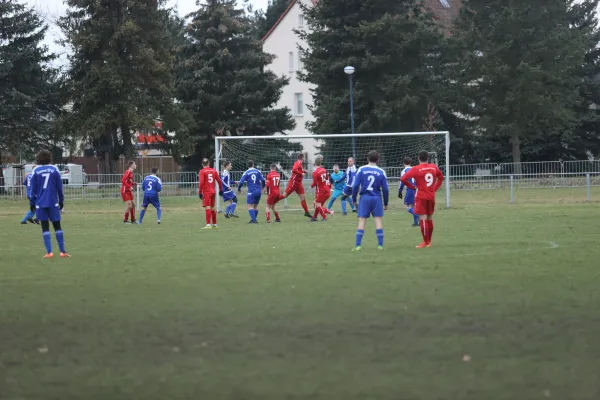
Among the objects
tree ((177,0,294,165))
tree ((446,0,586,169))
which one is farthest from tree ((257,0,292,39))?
tree ((446,0,586,169))

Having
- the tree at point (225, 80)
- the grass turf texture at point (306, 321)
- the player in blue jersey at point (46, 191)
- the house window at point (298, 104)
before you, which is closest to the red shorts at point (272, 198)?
the grass turf texture at point (306, 321)

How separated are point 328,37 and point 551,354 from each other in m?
51.0

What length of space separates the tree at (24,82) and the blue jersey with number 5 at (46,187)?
37.4 m

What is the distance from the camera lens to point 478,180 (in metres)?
40.5

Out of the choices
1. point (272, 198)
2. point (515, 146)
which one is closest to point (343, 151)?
point (515, 146)

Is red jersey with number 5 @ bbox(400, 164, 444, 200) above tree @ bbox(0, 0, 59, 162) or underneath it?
underneath

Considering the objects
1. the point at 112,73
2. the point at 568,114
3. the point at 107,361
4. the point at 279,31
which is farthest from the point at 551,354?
the point at 279,31

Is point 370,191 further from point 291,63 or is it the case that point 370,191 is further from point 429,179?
point 291,63

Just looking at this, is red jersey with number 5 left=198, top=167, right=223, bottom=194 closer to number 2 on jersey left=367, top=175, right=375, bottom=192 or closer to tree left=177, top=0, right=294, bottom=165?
number 2 on jersey left=367, top=175, right=375, bottom=192

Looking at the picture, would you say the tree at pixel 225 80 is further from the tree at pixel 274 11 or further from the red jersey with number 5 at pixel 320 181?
the tree at pixel 274 11

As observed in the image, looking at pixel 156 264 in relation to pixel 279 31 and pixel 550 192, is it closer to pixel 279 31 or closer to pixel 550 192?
pixel 550 192

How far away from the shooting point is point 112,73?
5066cm

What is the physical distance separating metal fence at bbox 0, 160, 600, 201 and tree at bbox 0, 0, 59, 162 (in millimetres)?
11215

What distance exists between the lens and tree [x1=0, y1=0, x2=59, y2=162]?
52.6m
